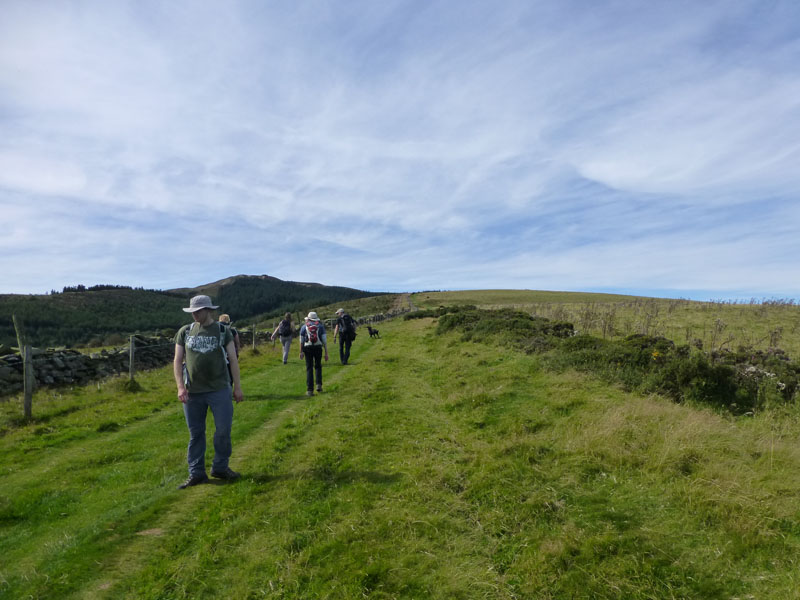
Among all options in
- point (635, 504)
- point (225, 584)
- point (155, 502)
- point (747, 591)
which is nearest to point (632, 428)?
point (635, 504)

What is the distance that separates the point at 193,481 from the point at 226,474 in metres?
0.41

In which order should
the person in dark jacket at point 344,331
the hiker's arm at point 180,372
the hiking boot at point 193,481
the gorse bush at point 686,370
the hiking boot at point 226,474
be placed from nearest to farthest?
the hiker's arm at point 180,372, the hiking boot at point 193,481, the hiking boot at point 226,474, the gorse bush at point 686,370, the person in dark jacket at point 344,331

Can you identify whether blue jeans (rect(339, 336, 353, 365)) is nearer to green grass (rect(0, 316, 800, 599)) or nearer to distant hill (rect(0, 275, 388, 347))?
green grass (rect(0, 316, 800, 599))

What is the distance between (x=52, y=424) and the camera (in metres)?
9.09

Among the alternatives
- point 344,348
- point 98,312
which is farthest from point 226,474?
point 98,312

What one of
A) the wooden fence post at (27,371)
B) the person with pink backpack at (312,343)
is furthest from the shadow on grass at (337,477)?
the wooden fence post at (27,371)

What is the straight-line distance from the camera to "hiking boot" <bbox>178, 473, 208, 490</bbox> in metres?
5.48

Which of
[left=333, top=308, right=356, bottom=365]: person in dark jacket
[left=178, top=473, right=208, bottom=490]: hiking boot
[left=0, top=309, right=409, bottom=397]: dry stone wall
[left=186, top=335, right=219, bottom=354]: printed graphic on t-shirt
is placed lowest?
[left=178, top=473, right=208, bottom=490]: hiking boot

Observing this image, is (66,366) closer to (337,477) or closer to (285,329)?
(285,329)

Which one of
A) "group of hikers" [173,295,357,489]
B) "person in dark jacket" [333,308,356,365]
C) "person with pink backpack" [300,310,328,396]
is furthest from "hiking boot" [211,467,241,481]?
"person in dark jacket" [333,308,356,365]

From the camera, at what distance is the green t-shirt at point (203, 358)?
5.38m

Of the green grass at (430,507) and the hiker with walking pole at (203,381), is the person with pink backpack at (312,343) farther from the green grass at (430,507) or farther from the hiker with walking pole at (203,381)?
the hiker with walking pole at (203,381)

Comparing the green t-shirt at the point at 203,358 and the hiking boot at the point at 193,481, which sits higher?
the green t-shirt at the point at 203,358

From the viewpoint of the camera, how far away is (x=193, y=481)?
552 cm
